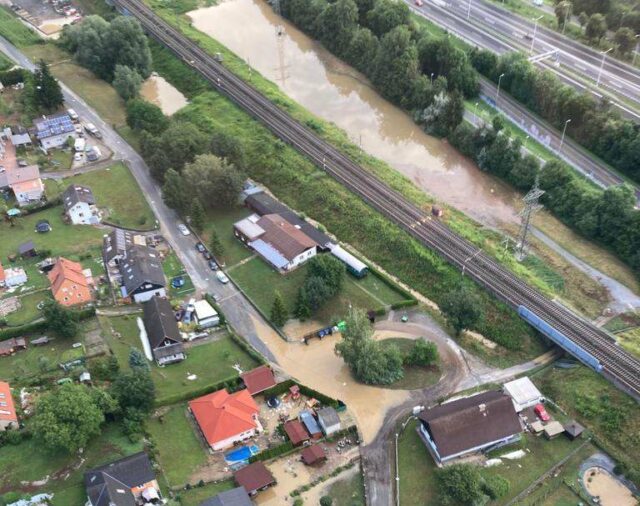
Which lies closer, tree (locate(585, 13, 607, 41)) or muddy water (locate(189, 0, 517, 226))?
muddy water (locate(189, 0, 517, 226))

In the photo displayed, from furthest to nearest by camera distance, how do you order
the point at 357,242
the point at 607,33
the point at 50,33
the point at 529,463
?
1. the point at 50,33
2. the point at 607,33
3. the point at 357,242
4. the point at 529,463

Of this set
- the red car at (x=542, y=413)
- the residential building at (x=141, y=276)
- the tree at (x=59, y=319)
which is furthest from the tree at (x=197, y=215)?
the red car at (x=542, y=413)

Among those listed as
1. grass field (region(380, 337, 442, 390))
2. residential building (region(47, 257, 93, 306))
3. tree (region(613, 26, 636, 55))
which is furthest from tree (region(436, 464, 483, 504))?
tree (region(613, 26, 636, 55))

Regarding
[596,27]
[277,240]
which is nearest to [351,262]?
[277,240]

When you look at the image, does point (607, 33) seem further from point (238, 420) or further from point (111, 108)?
point (238, 420)

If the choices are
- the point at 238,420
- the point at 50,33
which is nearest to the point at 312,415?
the point at 238,420

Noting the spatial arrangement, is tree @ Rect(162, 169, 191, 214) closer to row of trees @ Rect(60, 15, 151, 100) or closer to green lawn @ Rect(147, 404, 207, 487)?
green lawn @ Rect(147, 404, 207, 487)
